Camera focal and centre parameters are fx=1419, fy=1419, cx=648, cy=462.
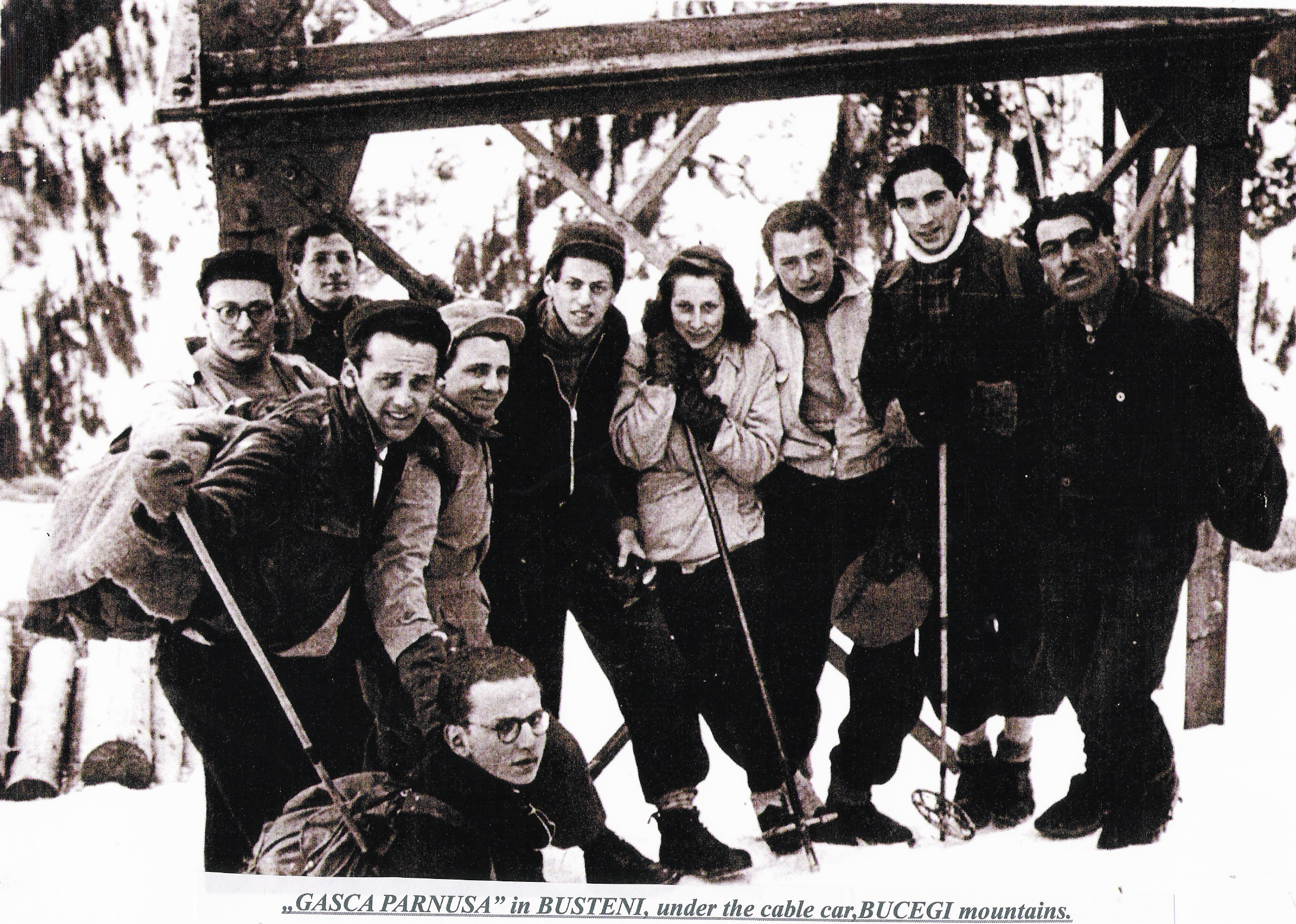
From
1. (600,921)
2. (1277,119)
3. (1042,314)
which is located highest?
(1277,119)

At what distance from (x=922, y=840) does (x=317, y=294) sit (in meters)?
2.59

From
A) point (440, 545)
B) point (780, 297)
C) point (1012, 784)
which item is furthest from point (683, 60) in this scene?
point (1012, 784)

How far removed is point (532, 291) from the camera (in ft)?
14.8

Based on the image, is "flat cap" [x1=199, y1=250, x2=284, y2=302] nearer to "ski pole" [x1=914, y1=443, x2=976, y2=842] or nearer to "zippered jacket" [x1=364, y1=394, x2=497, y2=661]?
"zippered jacket" [x1=364, y1=394, x2=497, y2=661]

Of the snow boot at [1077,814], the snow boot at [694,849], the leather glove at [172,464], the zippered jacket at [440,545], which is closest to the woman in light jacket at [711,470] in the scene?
the snow boot at [694,849]

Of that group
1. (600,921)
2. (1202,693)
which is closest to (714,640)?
(600,921)

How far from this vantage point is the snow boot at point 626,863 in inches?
178

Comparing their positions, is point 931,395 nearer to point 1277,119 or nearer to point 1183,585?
point 1183,585

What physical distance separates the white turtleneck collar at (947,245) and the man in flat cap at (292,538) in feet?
4.90

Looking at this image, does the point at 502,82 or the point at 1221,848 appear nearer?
the point at 502,82

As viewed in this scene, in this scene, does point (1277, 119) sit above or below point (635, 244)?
above

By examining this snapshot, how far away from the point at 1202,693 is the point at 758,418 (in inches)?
68.1

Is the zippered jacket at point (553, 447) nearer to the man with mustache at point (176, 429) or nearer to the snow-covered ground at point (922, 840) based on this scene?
the snow-covered ground at point (922, 840)

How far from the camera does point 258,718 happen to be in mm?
4371
